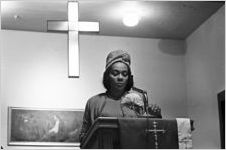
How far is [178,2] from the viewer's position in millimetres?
5621

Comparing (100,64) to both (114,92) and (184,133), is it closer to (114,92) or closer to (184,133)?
(114,92)

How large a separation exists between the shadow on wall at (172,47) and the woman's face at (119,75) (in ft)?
9.55

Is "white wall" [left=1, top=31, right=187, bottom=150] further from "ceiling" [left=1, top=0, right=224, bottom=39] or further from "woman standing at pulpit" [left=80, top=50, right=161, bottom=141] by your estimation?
"woman standing at pulpit" [left=80, top=50, right=161, bottom=141]

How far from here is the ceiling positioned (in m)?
5.61

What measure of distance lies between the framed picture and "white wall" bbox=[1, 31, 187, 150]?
73 millimetres

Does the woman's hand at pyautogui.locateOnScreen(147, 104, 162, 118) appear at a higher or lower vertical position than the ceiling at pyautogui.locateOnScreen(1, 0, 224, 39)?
lower

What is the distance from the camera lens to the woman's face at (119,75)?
345 centimetres

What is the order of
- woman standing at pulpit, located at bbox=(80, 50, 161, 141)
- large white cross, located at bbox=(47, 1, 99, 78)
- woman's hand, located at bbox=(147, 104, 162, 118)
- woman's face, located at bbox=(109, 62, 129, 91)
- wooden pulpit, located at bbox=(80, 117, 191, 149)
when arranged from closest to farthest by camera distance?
wooden pulpit, located at bbox=(80, 117, 191, 149) < woman's hand, located at bbox=(147, 104, 162, 118) < woman standing at pulpit, located at bbox=(80, 50, 161, 141) < woman's face, located at bbox=(109, 62, 129, 91) < large white cross, located at bbox=(47, 1, 99, 78)

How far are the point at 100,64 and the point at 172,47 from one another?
82cm

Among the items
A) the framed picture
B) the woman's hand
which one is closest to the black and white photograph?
the framed picture

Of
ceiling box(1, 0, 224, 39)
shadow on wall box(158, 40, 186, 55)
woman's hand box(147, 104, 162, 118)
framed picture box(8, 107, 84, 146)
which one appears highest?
ceiling box(1, 0, 224, 39)

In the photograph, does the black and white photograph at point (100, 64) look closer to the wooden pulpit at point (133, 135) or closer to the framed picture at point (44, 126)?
the framed picture at point (44, 126)

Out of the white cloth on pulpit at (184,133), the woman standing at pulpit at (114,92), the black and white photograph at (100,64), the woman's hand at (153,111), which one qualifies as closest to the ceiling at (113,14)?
the black and white photograph at (100,64)

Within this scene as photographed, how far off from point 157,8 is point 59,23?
1997mm
